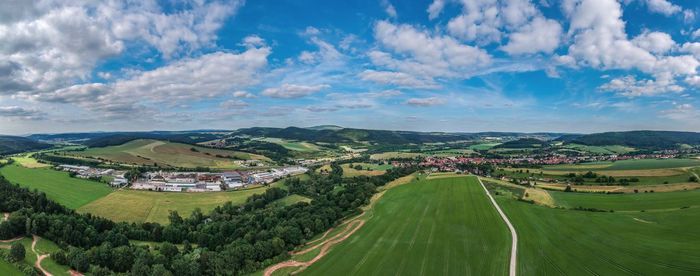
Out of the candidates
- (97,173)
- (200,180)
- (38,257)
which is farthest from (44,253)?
(97,173)

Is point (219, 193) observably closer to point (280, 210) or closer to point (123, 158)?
point (280, 210)

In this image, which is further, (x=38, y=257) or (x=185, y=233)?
(x=185, y=233)

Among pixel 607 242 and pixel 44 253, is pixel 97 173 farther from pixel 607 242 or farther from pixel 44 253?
pixel 607 242

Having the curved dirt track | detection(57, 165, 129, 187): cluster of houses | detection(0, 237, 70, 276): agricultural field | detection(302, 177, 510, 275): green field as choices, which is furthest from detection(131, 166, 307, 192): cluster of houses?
detection(302, 177, 510, 275): green field

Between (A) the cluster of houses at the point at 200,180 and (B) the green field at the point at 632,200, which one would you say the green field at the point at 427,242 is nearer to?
(B) the green field at the point at 632,200

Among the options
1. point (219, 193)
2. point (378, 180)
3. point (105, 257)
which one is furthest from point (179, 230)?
point (378, 180)

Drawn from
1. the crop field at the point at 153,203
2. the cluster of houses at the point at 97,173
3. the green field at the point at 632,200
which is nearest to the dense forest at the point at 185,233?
the crop field at the point at 153,203

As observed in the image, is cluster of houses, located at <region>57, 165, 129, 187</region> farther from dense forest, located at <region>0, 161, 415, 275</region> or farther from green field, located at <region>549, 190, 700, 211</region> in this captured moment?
green field, located at <region>549, 190, 700, 211</region>
